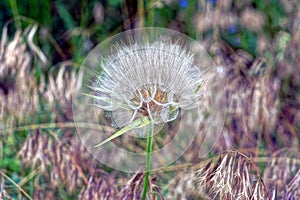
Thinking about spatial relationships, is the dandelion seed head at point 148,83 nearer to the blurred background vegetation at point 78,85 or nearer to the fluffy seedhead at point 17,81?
the blurred background vegetation at point 78,85

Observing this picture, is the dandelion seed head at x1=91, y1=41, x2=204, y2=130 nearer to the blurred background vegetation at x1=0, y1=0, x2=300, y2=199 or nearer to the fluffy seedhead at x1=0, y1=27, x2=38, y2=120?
the blurred background vegetation at x1=0, y1=0, x2=300, y2=199

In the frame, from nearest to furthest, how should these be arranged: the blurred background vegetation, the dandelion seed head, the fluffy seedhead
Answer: the dandelion seed head
the blurred background vegetation
the fluffy seedhead

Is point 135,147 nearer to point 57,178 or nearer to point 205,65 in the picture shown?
point 57,178

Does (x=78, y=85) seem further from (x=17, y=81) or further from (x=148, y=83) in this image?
(x=148, y=83)

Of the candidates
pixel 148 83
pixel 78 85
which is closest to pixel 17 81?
pixel 78 85

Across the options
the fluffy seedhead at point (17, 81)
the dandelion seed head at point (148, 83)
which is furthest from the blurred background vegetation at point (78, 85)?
the dandelion seed head at point (148, 83)

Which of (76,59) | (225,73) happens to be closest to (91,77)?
(225,73)

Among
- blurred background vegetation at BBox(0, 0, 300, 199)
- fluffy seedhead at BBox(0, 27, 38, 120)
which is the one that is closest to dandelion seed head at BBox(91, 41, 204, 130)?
blurred background vegetation at BBox(0, 0, 300, 199)
